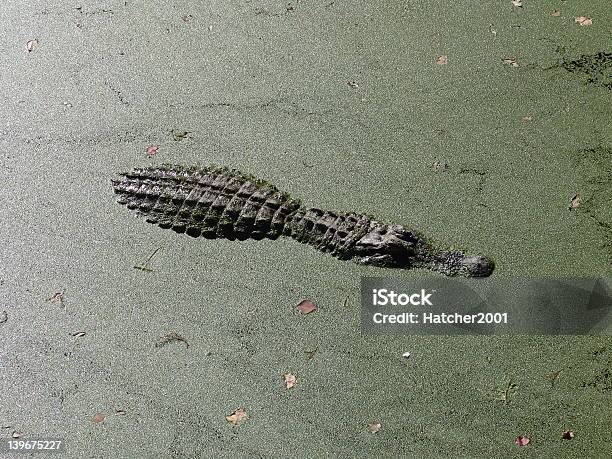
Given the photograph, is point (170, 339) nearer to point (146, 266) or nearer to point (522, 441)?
point (146, 266)

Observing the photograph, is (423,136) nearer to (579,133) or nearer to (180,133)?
(579,133)

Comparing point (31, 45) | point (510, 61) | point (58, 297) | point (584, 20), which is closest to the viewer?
point (58, 297)

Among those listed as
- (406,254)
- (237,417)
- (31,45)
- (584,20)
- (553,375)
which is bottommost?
(237,417)

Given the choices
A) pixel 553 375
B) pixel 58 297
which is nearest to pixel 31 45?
pixel 58 297

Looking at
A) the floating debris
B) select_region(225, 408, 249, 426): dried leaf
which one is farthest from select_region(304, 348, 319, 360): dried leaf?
the floating debris

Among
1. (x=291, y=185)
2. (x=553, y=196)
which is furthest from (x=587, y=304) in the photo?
(x=291, y=185)

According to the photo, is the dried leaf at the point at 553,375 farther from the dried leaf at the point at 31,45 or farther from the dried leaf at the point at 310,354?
the dried leaf at the point at 31,45
